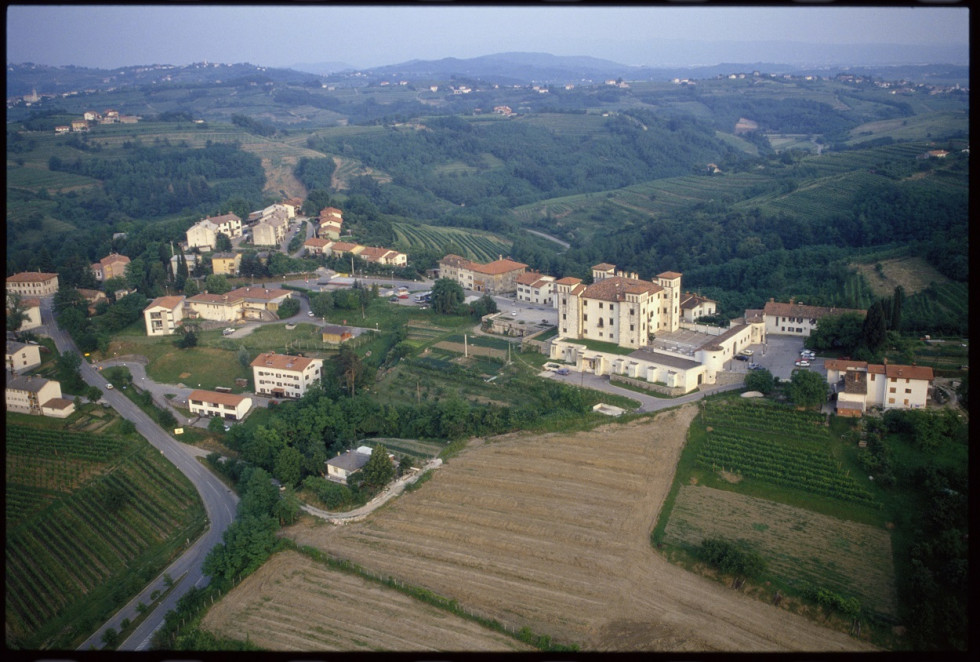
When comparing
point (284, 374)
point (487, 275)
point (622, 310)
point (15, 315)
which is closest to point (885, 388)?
point (622, 310)

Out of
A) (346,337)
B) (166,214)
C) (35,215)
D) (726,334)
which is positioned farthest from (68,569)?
(166,214)

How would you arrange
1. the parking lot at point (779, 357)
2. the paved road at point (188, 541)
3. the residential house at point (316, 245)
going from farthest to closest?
the residential house at point (316, 245) < the parking lot at point (779, 357) < the paved road at point (188, 541)

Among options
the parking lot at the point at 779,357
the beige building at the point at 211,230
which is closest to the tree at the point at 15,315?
the beige building at the point at 211,230

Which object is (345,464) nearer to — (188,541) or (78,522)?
(188,541)

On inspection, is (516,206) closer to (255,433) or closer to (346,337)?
(346,337)

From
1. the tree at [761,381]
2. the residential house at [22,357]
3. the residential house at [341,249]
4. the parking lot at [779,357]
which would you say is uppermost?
the residential house at [341,249]

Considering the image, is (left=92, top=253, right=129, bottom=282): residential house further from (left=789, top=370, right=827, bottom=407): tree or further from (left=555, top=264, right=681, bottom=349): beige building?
(left=789, top=370, right=827, bottom=407): tree

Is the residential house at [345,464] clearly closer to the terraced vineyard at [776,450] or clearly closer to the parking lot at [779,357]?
the terraced vineyard at [776,450]
